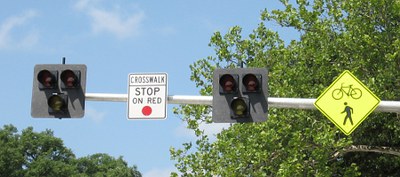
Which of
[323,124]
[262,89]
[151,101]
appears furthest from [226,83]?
[323,124]

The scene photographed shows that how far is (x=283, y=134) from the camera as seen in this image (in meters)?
27.0

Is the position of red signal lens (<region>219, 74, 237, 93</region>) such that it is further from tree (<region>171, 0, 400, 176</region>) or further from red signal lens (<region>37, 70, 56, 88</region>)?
tree (<region>171, 0, 400, 176</region>)

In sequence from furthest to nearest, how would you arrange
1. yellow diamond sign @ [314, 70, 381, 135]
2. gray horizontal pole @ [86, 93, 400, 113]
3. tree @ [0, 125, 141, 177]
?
tree @ [0, 125, 141, 177] → yellow diamond sign @ [314, 70, 381, 135] → gray horizontal pole @ [86, 93, 400, 113]

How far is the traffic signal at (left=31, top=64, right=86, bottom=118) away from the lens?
12984 mm

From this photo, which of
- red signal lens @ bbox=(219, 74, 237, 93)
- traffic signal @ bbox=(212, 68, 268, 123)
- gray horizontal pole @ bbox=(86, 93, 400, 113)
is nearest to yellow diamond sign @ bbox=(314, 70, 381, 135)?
gray horizontal pole @ bbox=(86, 93, 400, 113)

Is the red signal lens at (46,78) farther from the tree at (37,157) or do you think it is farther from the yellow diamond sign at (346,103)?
the tree at (37,157)

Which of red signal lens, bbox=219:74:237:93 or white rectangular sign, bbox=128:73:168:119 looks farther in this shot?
white rectangular sign, bbox=128:73:168:119

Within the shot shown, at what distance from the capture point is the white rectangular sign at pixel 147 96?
13062mm

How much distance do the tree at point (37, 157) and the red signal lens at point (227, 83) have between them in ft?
182

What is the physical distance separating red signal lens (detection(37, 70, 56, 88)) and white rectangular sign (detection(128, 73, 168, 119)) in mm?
1264

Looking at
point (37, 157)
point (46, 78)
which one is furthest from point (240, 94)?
point (37, 157)

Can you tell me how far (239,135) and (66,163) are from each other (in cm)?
4997

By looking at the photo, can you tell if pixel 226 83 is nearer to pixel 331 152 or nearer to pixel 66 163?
pixel 331 152

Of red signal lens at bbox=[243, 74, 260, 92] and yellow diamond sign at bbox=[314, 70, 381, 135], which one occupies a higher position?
red signal lens at bbox=[243, 74, 260, 92]
